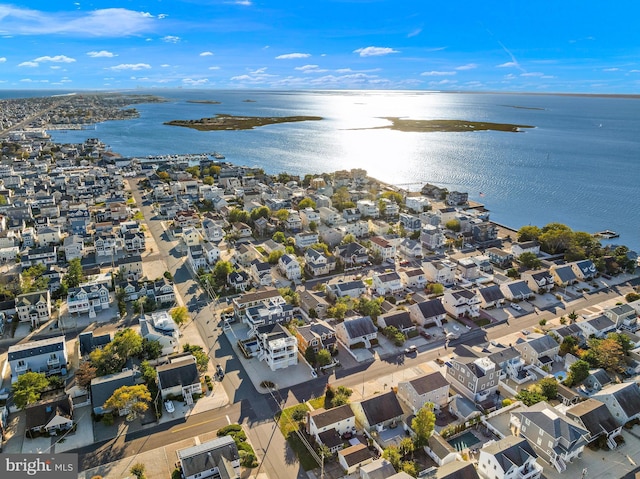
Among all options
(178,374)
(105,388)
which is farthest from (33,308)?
(178,374)

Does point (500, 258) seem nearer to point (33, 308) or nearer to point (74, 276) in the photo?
point (74, 276)

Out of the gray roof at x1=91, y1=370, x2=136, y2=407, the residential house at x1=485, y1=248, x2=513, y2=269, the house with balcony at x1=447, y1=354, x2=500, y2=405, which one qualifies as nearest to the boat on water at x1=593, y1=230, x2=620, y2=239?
the residential house at x1=485, y1=248, x2=513, y2=269

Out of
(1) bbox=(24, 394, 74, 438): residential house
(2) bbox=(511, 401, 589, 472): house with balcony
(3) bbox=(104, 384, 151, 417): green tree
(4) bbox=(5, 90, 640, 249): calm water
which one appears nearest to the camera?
(2) bbox=(511, 401, 589, 472): house with balcony

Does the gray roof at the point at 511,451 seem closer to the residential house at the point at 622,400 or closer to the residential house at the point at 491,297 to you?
the residential house at the point at 622,400

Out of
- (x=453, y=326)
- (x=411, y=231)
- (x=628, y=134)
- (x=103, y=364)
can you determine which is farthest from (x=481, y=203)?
(x=628, y=134)

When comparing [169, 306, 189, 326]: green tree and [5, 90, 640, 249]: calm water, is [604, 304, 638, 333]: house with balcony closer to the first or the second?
[5, 90, 640, 249]: calm water

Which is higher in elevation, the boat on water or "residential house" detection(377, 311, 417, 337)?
the boat on water
